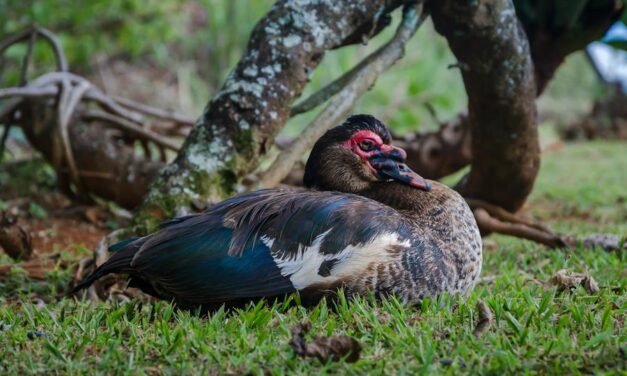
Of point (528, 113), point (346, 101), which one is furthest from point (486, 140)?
point (346, 101)

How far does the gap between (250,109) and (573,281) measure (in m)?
1.79

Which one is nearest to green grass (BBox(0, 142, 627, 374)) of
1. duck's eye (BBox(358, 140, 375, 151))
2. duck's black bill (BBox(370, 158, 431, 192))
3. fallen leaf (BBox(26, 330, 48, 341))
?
fallen leaf (BBox(26, 330, 48, 341))

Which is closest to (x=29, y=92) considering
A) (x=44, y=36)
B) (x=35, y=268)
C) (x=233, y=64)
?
(x=44, y=36)

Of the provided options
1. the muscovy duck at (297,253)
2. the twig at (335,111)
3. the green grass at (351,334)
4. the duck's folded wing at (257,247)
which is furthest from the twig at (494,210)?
the duck's folded wing at (257,247)

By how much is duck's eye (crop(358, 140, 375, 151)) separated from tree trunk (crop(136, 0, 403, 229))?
0.59 meters

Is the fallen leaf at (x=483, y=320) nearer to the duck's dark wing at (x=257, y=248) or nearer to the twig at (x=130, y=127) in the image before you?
the duck's dark wing at (x=257, y=248)

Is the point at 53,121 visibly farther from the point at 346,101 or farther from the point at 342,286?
the point at 342,286

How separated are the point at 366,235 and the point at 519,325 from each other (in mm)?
747

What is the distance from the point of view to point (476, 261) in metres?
3.59

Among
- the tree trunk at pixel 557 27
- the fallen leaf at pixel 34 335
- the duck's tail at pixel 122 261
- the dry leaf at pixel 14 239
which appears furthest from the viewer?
the tree trunk at pixel 557 27

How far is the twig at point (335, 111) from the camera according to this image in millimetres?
4469

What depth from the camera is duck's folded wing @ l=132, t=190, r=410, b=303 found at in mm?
3227

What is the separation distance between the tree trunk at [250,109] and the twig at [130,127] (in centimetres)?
234

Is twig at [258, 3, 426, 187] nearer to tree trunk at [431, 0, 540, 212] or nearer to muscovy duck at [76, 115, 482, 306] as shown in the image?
tree trunk at [431, 0, 540, 212]
